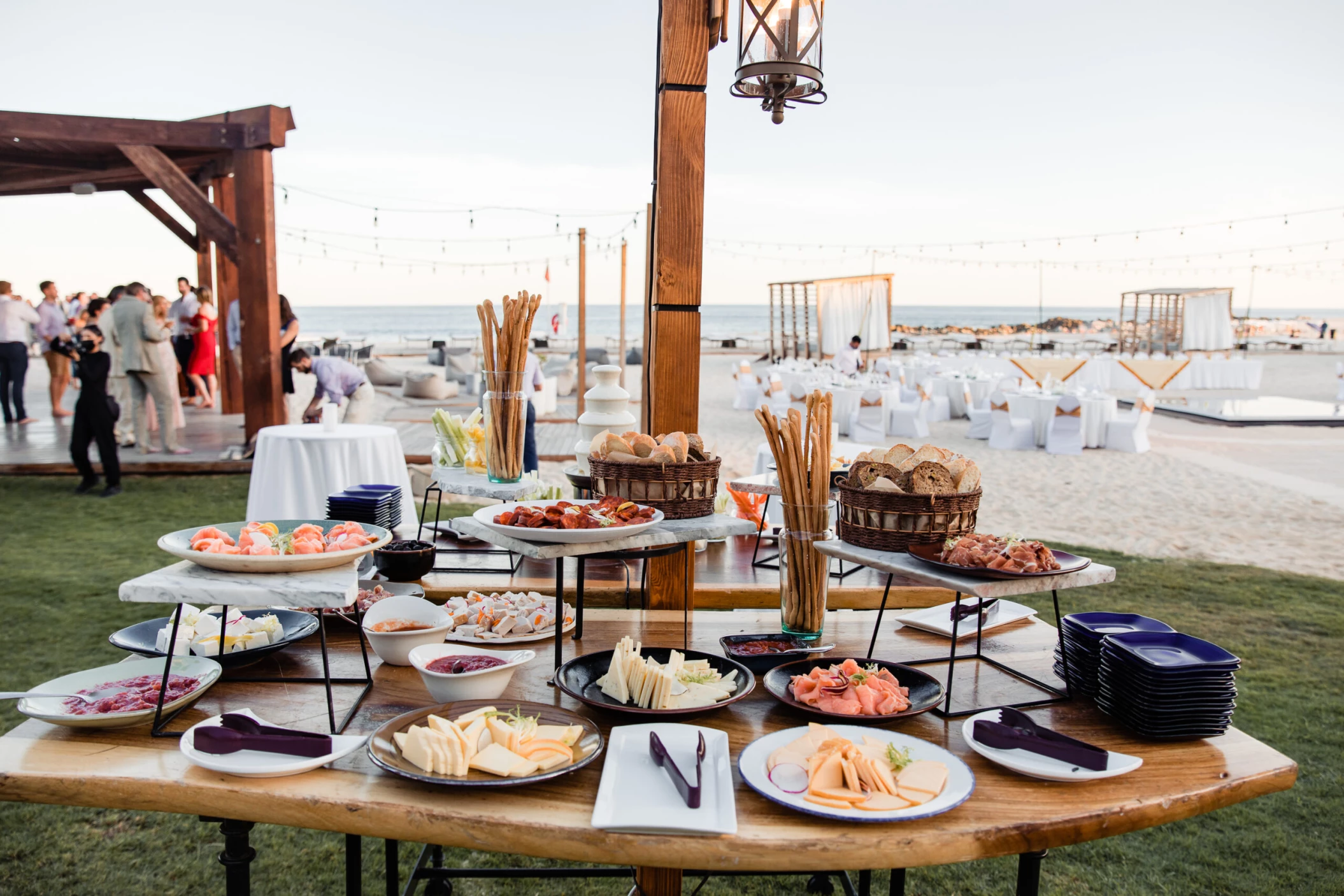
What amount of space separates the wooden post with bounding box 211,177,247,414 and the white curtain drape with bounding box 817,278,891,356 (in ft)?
41.8

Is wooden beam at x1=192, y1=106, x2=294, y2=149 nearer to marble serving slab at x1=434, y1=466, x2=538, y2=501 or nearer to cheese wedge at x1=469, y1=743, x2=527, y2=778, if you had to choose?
marble serving slab at x1=434, y1=466, x2=538, y2=501

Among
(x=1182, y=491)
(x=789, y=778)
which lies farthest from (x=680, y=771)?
(x=1182, y=491)

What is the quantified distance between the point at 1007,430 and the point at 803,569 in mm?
10442

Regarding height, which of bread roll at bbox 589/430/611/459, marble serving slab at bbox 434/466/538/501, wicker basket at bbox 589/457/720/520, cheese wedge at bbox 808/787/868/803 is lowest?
cheese wedge at bbox 808/787/868/803

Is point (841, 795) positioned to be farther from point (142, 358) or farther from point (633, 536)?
point (142, 358)

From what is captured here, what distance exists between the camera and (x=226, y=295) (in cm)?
1100

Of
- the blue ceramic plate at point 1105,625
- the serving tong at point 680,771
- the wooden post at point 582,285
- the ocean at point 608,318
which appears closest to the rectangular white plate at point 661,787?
the serving tong at point 680,771

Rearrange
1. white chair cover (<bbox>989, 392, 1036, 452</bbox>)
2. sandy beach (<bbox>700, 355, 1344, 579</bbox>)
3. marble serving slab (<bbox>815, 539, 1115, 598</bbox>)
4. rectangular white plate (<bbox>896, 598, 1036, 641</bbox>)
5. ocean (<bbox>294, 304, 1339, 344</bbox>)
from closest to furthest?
1. marble serving slab (<bbox>815, 539, 1115, 598</bbox>)
2. rectangular white plate (<bbox>896, 598, 1036, 641</bbox>)
3. sandy beach (<bbox>700, 355, 1344, 579</bbox>)
4. white chair cover (<bbox>989, 392, 1036, 452</bbox>)
5. ocean (<bbox>294, 304, 1339, 344</bbox>)

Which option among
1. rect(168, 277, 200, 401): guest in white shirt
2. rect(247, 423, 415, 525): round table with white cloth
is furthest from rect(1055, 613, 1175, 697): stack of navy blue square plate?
rect(168, 277, 200, 401): guest in white shirt

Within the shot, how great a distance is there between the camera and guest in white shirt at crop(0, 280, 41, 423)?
9.95 m

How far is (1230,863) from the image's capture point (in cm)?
263

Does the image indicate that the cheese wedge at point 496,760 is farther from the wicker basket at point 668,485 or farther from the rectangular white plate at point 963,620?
the rectangular white plate at point 963,620

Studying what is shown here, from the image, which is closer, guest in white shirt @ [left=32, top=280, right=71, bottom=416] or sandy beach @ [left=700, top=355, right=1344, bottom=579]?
sandy beach @ [left=700, top=355, right=1344, bottom=579]

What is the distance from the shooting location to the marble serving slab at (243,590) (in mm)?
1404
